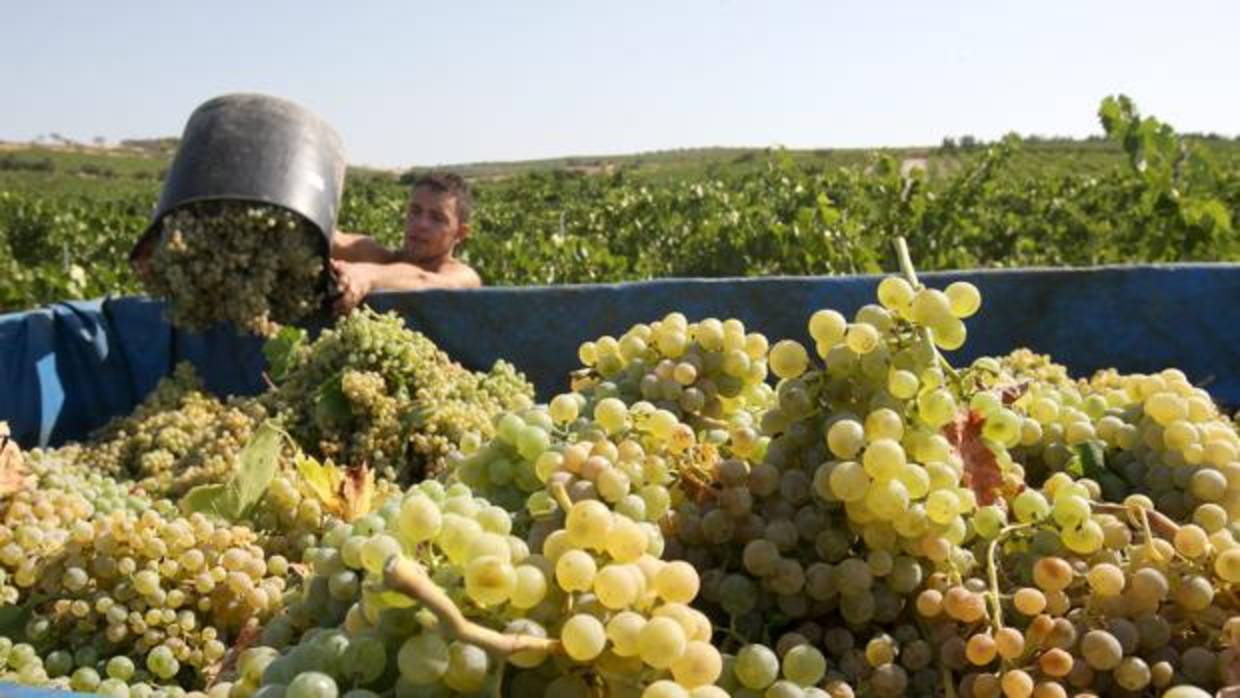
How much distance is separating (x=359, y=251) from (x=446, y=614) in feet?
17.2

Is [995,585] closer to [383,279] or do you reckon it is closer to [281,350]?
[281,350]

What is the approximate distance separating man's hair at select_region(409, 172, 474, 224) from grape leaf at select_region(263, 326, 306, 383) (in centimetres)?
222

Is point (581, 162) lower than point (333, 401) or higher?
lower

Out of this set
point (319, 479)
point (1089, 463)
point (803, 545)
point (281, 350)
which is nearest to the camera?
point (803, 545)

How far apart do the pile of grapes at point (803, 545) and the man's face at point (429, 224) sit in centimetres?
446

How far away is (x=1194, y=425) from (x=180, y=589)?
147 centimetres

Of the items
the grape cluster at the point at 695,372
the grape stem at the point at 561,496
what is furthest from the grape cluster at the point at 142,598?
the grape stem at the point at 561,496

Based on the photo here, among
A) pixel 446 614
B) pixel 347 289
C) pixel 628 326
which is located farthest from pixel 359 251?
pixel 446 614

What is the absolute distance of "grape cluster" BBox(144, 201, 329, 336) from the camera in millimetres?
3967

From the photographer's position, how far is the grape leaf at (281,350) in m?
3.70

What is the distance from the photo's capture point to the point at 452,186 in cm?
602

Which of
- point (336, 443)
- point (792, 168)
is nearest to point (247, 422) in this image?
point (336, 443)

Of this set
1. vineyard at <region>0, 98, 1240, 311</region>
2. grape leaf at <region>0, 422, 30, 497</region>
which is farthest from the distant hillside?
grape leaf at <region>0, 422, 30, 497</region>

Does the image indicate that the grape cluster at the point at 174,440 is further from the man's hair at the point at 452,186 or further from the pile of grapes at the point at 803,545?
the man's hair at the point at 452,186
